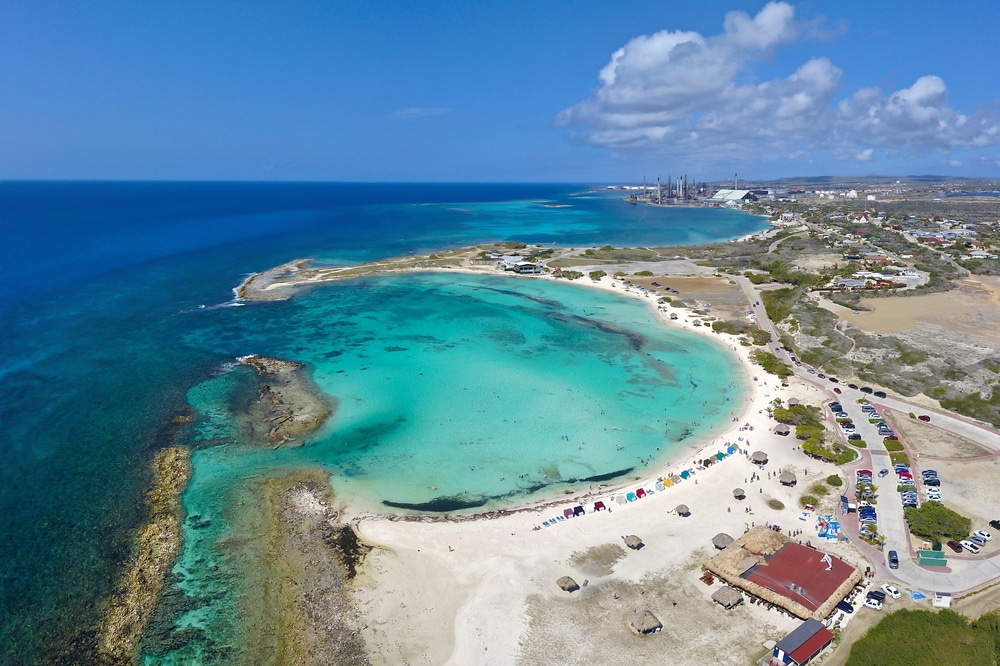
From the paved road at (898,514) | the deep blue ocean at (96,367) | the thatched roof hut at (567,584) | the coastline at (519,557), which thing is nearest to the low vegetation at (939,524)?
the paved road at (898,514)

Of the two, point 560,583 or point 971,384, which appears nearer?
point 560,583

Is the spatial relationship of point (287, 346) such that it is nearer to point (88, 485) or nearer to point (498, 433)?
point (88, 485)

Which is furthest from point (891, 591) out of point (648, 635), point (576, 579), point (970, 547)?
point (576, 579)

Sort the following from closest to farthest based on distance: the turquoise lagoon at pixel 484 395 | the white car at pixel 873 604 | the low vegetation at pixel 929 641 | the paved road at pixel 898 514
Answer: the low vegetation at pixel 929 641
the white car at pixel 873 604
the paved road at pixel 898 514
the turquoise lagoon at pixel 484 395

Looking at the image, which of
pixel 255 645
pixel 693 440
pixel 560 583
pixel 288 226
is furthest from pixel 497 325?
pixel 288 226

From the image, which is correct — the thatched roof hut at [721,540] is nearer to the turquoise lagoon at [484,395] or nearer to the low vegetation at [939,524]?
the turquoise lagoon at [484,395]

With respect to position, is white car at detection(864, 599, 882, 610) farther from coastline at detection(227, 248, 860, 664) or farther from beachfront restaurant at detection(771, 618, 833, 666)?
coastline at detection(227, 248, 860, 664)
